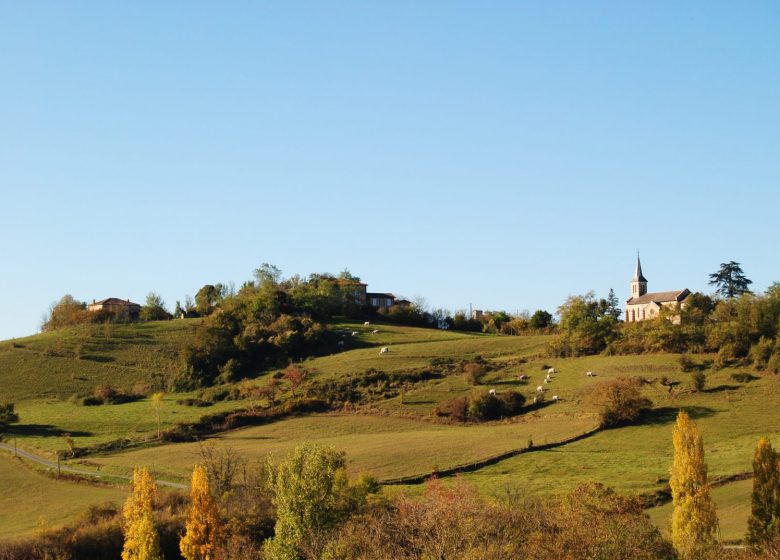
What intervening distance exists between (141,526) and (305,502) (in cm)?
985

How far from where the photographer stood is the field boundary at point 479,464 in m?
71.2

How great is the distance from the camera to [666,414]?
88250 millimetres

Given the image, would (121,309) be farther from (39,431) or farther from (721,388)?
(721,388)

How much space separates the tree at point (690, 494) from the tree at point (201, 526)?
2680 centimetres

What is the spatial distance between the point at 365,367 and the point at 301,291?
5260cm

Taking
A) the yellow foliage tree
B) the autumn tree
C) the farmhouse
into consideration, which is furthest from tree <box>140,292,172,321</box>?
the yellow foliage tree

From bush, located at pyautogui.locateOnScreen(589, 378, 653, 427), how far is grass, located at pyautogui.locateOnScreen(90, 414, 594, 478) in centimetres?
203

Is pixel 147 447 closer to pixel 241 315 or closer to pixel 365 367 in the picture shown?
pixel 365 367

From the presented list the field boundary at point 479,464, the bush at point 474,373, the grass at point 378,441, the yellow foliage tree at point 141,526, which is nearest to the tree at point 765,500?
the field boundary at point 479,464

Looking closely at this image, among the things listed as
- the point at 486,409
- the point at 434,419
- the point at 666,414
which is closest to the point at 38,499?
the point at 434,419

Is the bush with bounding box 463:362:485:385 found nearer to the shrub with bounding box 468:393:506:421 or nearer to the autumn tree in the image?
the shrub with bounding box 468:393:506:421

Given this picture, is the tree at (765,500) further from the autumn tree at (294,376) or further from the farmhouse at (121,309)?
the farmhouse at (121,309)

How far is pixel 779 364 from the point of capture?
96562mm

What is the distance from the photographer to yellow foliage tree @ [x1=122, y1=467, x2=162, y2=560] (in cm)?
5559
